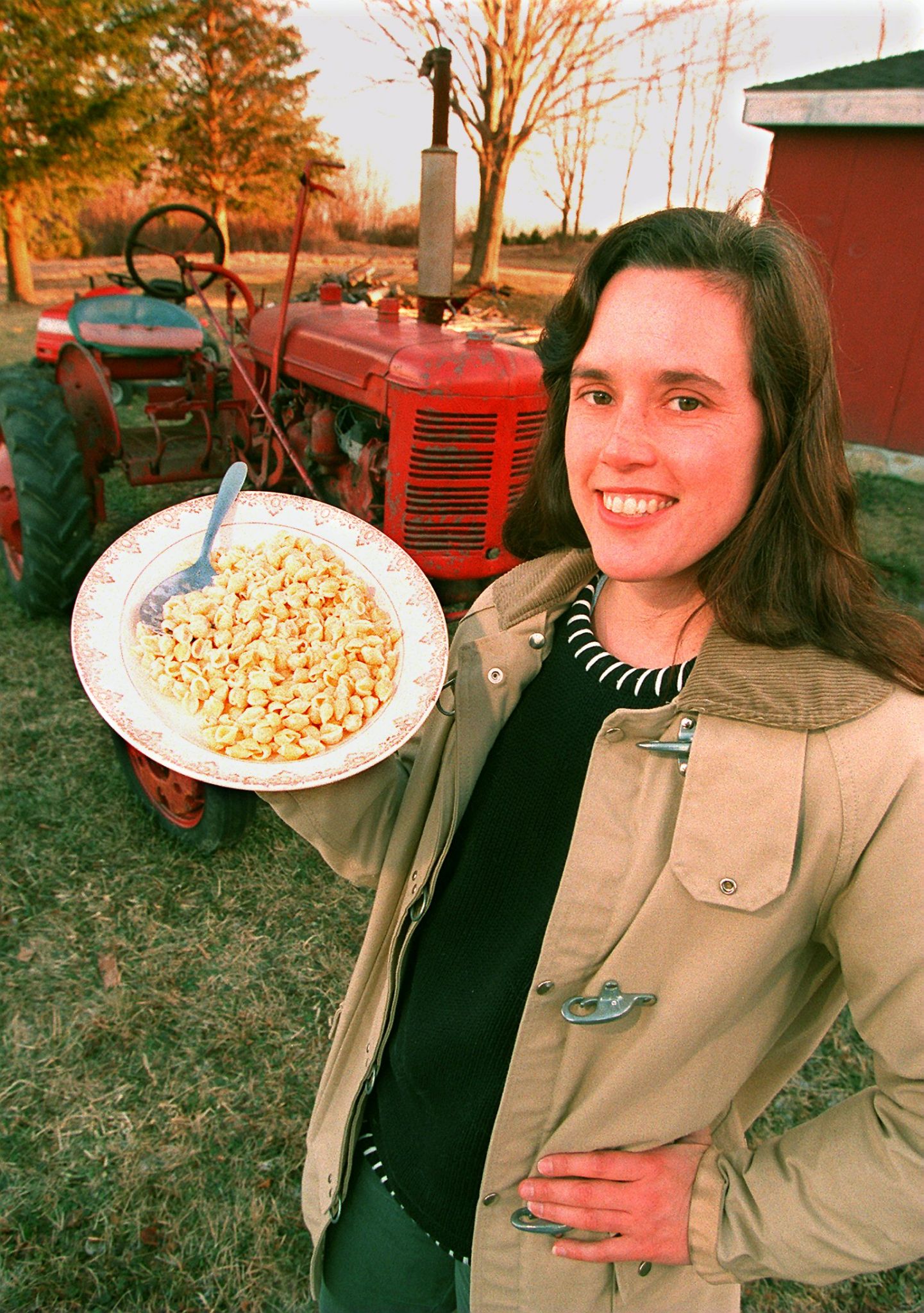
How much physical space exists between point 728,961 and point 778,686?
0.26 m

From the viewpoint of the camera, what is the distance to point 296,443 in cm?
397

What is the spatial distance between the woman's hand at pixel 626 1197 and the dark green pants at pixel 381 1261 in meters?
0.29

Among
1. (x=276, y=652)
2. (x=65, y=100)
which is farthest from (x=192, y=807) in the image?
(x=65, y=100)

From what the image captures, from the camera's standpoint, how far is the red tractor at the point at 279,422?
325 cm

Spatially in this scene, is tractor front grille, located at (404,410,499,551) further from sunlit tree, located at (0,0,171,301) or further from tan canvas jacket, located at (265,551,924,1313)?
sunlit tree, located at (0,0,171,301)

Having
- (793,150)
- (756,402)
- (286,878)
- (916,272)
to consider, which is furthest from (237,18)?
(756,402)

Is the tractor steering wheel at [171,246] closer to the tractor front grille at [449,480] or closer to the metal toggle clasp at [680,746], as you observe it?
the tractor front grille at [449,480]

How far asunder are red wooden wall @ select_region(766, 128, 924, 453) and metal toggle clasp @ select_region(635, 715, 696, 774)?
7.07 m

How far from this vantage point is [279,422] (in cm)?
399

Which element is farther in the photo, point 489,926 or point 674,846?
point 489,926

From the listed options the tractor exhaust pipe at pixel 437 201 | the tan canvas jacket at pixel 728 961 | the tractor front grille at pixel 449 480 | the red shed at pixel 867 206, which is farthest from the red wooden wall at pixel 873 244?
the tan canvas jacket at pixel 728 961

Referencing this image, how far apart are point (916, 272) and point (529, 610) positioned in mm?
7736

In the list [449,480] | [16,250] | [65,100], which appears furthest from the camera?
[16,250]

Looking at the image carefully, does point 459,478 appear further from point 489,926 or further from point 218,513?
point 489,926
